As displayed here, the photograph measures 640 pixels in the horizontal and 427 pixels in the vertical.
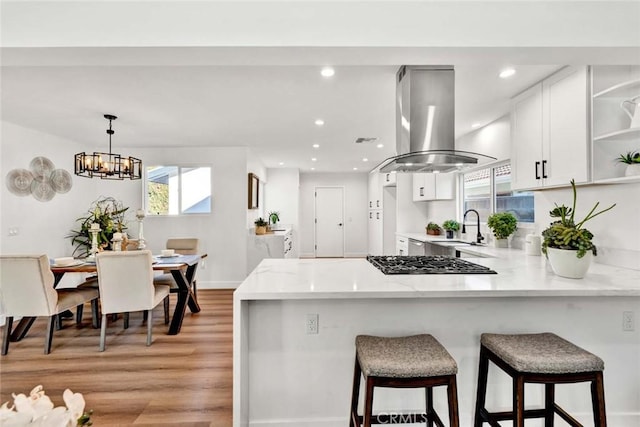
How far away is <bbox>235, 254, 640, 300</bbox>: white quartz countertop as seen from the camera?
5.10ft

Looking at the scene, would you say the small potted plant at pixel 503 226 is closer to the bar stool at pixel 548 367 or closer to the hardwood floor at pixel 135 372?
the bar stool at pixel 548 367

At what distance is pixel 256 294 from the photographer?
155cm

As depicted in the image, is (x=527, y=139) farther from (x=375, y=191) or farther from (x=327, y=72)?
(x=375, y=191)

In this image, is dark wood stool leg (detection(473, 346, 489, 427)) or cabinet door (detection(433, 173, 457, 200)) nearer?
dark wood stool leg (detection(473, 346, 489, 427))

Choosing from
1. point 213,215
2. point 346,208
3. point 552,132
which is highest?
point 552,132

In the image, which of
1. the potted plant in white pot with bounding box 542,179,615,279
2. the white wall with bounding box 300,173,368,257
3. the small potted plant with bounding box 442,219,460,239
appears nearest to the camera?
the potted plant in white pot with bounding box 542,179,615,279

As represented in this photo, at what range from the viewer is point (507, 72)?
254cm

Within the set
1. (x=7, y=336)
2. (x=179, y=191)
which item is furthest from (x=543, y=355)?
(x=179, y=191)

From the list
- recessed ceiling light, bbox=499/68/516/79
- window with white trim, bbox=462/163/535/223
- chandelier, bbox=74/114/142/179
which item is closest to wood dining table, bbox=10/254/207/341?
chandelier, bbox=74/114/142/179

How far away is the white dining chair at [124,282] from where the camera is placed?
2885 mm

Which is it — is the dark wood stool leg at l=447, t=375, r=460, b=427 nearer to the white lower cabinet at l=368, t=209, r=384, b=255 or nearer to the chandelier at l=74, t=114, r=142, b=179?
the chandelier at l=74, t=114, r=142, b=179

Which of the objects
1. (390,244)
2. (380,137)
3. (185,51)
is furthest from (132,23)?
(390,244)

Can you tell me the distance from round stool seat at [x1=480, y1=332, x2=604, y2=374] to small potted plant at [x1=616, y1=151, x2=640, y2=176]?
4.17 ft

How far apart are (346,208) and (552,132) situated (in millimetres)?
6505
